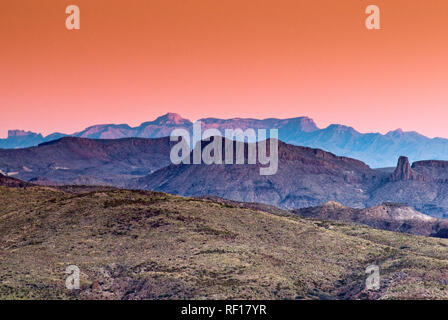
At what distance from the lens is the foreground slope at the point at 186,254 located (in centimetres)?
9969

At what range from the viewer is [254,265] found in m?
113

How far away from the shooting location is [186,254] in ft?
395

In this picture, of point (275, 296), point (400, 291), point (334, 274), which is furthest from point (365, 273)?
point (275, 296)

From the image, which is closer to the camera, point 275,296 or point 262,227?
point 275,296

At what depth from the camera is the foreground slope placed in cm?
9969

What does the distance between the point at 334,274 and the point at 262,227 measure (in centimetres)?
3505
